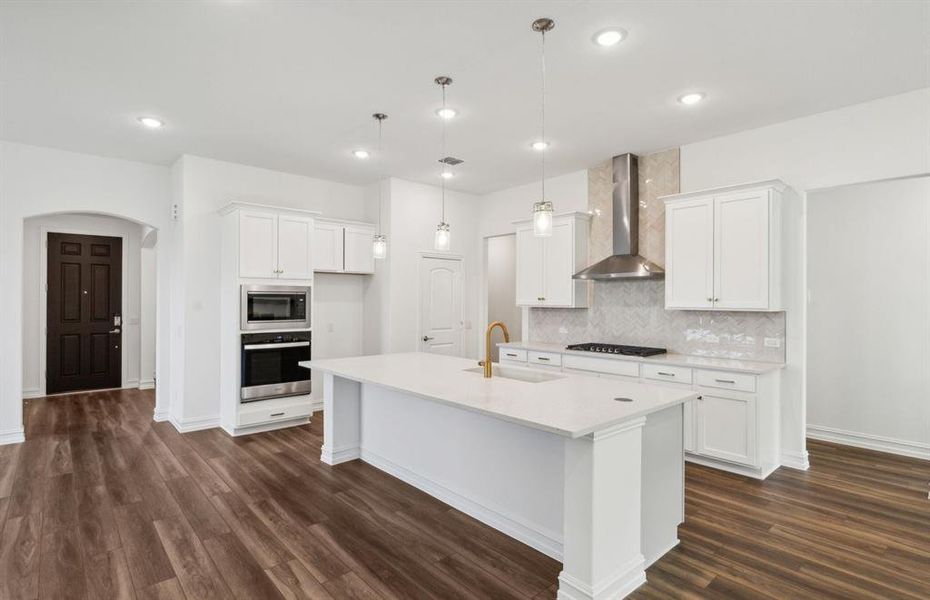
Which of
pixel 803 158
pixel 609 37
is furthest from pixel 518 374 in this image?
pixel 803 158

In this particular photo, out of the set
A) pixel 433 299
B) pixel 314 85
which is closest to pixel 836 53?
pixel 314 85

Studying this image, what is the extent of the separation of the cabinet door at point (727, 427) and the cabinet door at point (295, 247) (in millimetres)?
3994

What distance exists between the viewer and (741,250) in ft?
12.8

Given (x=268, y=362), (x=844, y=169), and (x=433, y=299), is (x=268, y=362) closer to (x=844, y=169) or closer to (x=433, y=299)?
(x=433, y=299)

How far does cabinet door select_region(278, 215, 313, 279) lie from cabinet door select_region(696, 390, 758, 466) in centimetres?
399

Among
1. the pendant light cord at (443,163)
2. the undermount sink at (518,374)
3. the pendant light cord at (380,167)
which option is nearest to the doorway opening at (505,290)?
the pendant light cord at (443,163)

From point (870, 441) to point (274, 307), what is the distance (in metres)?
5.79

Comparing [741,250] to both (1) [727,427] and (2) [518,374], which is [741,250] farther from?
(2) [518,374]

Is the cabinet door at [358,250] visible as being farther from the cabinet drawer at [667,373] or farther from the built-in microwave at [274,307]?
the cabinet drawer at [667,373]

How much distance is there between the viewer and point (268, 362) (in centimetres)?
493

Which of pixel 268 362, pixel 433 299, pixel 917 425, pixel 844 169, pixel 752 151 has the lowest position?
pixel 917 425

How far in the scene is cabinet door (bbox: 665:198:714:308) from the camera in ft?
13.4

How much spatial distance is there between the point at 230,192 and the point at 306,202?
2.82 feet

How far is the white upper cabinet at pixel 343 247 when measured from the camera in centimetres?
559
